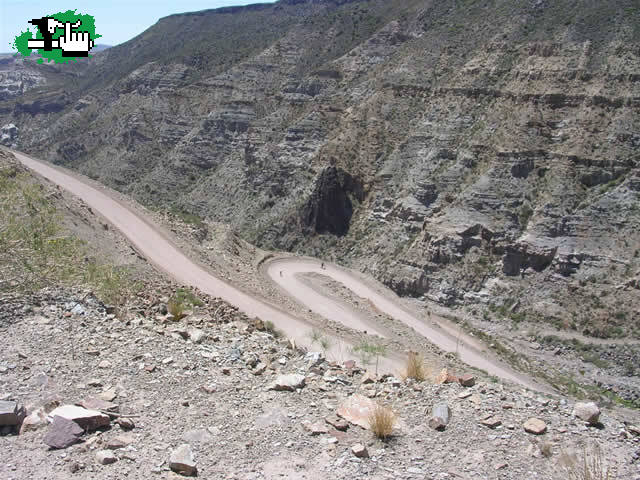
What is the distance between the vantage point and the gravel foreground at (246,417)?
811 cm

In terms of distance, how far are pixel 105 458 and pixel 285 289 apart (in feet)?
94.8

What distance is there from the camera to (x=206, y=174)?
70.1m

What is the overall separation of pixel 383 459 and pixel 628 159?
38993 mm

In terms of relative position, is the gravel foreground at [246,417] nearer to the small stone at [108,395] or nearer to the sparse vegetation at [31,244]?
the small stone at [108,395]

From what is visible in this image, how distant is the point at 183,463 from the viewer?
7922 millimetres

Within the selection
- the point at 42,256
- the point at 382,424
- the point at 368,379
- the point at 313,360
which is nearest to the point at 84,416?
the point at 382,424

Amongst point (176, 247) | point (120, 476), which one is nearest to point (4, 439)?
point (120, 476)

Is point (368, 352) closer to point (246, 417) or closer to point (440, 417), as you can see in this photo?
point (440, 417)

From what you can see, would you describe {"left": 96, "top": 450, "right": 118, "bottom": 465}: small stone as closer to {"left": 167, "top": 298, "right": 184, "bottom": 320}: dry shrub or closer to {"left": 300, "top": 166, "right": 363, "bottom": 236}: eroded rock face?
{"left": 167, "top": 298, "right": 184, "bottom": 320}: dry shrub

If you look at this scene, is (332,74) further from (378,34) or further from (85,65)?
(85,65)

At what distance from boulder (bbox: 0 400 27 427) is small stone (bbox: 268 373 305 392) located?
3.76 meters

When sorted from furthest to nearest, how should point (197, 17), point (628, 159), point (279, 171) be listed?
point (197, 17) < point (279, 171) < point (628, 159)

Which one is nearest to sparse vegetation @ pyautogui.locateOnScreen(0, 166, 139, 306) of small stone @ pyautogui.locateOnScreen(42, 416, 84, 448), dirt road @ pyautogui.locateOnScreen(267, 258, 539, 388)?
small stone @ pyautogui.locateOnScreen(42, 416, 84, 448)

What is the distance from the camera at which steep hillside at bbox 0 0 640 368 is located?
40062 millimetres
